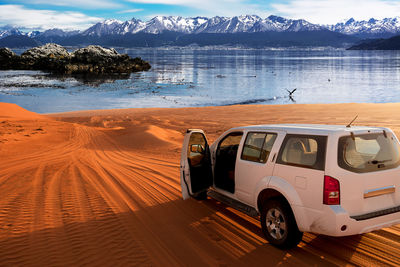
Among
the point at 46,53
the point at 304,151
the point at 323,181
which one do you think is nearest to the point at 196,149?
the point at 304,151

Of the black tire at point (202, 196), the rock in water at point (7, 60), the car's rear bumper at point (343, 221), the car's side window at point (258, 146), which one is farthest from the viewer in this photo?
the rock in water at point (7, 60)

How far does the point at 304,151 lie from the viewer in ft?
17.0

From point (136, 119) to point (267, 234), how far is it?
1927cm

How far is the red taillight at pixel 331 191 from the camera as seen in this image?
15.3 feet

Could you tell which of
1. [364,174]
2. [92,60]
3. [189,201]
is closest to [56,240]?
[189,201]

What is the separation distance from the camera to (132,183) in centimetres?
952

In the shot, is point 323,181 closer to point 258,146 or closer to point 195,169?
point 258,146

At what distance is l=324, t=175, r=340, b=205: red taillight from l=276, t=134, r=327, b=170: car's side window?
0.67ft

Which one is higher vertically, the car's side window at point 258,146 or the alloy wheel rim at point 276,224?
the car's side window at point 258,146

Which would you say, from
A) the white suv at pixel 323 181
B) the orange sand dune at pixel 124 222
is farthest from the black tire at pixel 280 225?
the orange sand dune at pixel 124 222

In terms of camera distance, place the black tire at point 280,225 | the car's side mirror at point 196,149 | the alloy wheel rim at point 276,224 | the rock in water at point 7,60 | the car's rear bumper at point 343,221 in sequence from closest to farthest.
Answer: the car's rear bumper at point 343,221 → the black tire at point 280,225 → the alloy wheel rim at point 276,224 → the car's side mirror at point 196,149 → the rock in water at point 7,60

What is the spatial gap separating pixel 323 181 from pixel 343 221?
23.1 inches

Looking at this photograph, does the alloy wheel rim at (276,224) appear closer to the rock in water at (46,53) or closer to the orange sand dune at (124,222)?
the orange sand dune at (124,222)

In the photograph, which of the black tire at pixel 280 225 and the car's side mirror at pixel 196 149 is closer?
the black tire at pixel 280 225
